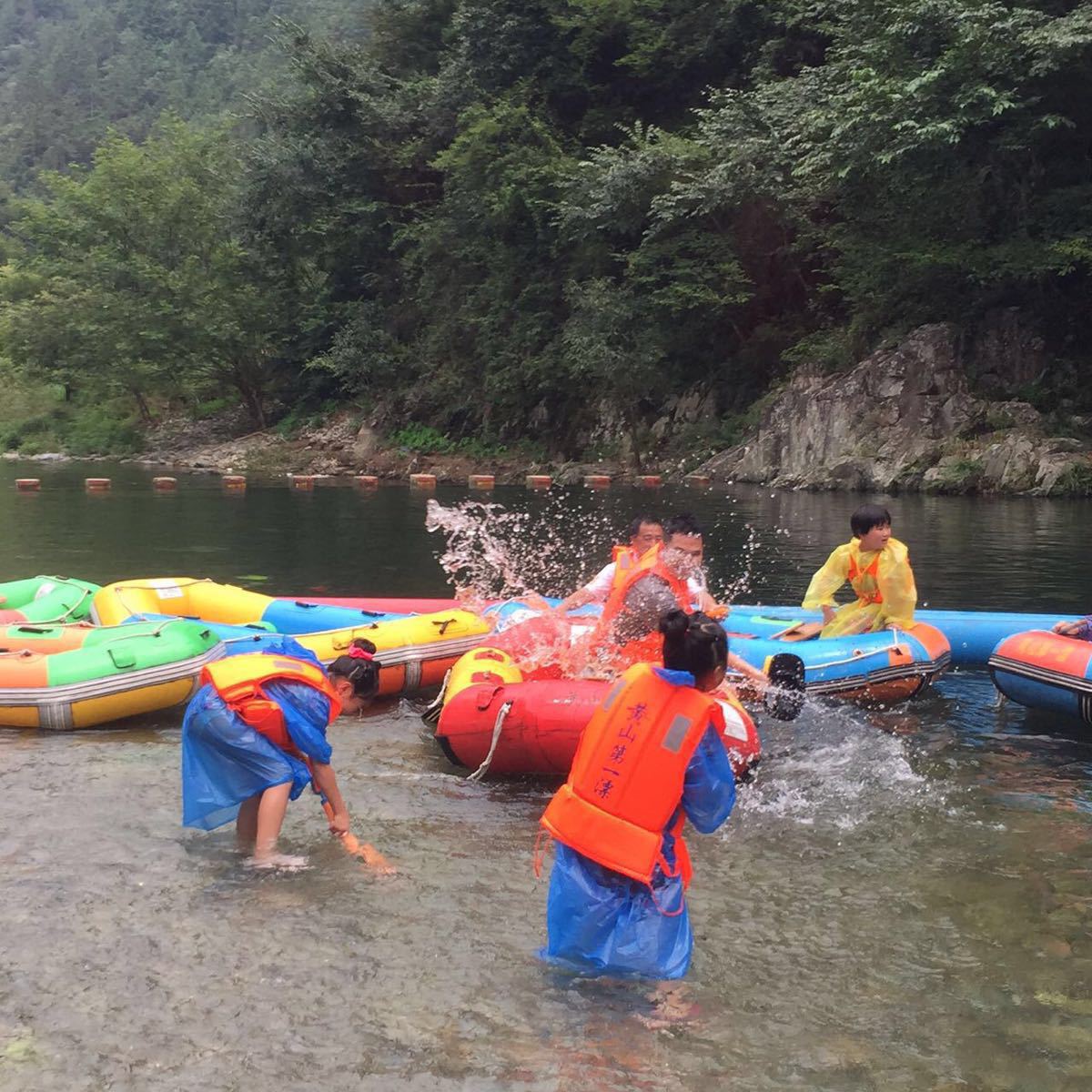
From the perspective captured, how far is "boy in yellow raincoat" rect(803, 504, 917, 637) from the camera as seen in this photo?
7.27 m

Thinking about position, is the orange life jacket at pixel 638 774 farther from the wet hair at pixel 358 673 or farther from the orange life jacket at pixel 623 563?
the orange life jacket at pixel 623 563

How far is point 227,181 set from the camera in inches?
1610

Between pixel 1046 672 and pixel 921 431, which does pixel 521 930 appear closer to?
pixel 1046 672

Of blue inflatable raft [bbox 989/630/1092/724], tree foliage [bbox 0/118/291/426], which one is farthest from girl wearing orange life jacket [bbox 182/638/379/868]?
tree foliage [bbox 0/118/291/426]

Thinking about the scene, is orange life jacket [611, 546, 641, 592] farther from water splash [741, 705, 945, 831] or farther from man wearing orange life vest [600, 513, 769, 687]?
water splash [741, 705, 945, 831]

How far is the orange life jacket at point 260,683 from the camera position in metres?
4.49

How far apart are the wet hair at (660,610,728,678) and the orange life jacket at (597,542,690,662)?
9.84ft

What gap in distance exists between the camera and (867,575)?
7.64 metres

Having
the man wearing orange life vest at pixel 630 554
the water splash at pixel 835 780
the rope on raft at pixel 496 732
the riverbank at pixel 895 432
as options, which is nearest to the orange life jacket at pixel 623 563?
the man wearing orange life vest at pixel 630 554

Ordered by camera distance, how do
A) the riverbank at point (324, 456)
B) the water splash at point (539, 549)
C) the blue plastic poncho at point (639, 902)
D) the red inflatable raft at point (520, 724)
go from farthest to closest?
the riverbank at point (324, 456)
the water splash at point (539, 549)
the red inflatable raft at point (520, 724)
the blue plastic poncho at point (639, 902)

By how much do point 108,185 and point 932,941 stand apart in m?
41.5

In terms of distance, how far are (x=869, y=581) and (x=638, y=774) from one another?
4.69 m

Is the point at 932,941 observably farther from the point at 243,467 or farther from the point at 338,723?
the point at 243,467

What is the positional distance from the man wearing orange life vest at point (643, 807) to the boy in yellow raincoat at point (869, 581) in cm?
408
